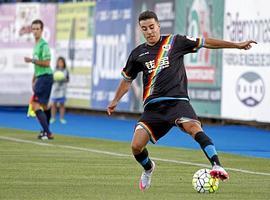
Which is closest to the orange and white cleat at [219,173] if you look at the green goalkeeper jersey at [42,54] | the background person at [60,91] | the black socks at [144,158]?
the black socks at [144,158]

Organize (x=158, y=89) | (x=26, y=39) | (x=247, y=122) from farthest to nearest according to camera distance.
A: 1. (x=26, y=39)
2. (x=247, y=122)
3. (x=158, y=89)

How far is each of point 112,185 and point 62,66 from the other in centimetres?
2014

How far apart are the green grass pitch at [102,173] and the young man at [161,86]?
0.61 meters

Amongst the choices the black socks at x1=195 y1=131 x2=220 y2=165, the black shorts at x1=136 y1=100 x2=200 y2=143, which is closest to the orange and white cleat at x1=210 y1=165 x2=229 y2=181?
the black socks at x1=195 y1=131 x2=220 y2=165

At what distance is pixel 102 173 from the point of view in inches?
599

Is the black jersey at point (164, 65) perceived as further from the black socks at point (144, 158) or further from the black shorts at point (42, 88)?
the black shorts at point (42, 88)

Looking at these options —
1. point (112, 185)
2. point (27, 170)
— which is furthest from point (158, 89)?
point (27, 170)

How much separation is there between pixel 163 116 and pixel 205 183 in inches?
38.5

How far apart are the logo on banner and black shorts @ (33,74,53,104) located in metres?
6.25

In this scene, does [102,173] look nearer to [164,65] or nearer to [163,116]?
[163,116]

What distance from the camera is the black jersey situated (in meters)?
13.1

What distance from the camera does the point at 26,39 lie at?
3900cm

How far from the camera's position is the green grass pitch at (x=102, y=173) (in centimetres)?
1241

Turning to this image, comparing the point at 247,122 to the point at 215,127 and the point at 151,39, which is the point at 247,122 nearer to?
the point at 215,127
